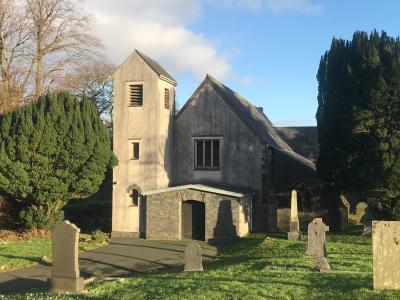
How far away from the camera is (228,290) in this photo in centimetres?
1004

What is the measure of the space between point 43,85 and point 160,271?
2200 centimetres

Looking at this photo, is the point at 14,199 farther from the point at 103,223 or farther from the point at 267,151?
the point at 267,151

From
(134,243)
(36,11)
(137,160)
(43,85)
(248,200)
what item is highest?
(36,11)

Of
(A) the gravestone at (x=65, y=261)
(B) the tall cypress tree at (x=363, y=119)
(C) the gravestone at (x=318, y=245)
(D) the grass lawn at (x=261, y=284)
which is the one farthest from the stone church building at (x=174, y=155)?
(A) the gravestone at (x=65, y=261)

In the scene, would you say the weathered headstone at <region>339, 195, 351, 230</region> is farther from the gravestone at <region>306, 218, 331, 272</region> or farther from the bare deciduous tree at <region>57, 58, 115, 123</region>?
the bare deciduous tree at <region>57, 58, 115, 123</region>

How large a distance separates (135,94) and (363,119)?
1264 cm

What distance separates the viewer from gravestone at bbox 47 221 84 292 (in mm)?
11398

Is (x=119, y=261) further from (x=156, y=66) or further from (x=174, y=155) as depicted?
(x=156, y=66)

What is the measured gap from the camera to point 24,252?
1978 centimetres

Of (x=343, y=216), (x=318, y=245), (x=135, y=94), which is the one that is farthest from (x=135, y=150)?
(x=318, y=245)

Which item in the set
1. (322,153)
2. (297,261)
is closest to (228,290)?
(297,261)

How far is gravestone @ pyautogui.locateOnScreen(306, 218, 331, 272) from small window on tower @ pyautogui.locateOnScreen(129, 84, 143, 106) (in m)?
14.5

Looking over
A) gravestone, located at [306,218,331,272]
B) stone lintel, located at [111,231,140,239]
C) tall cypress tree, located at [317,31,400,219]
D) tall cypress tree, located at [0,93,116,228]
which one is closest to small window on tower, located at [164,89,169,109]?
tall cypress tree, located at [0,93,116,228]

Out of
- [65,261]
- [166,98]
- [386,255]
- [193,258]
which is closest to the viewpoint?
[386,255]
